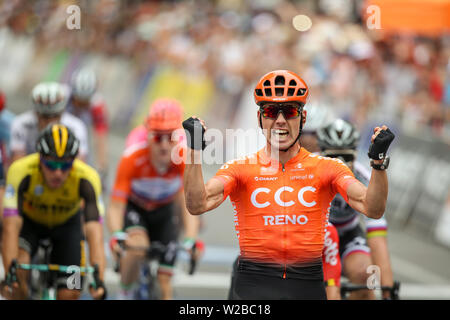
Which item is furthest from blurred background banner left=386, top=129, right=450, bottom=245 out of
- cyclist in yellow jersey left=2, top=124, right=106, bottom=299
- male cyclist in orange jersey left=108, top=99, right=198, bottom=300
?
cyclist in yellow jersey left=2, top=124, right=106, bottom=299

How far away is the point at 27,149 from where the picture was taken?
1027 cm

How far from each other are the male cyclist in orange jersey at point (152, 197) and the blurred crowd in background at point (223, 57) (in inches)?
262

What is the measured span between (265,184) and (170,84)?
58.5 feet

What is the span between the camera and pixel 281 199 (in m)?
5.81

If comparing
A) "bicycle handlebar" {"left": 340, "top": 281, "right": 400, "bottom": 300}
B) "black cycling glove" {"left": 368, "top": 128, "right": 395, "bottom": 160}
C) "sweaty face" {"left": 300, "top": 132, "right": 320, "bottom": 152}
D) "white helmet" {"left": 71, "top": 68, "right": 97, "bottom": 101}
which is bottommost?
"bicycle handlebar" {"left": 340, "top": 281, "right": 400, "bottom": 300}

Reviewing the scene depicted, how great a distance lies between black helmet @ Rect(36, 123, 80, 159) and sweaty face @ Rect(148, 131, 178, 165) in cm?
158

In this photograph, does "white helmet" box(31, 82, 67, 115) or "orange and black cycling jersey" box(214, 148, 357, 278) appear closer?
"orange and black cycling jersey" box(214, 148, 357, 278)

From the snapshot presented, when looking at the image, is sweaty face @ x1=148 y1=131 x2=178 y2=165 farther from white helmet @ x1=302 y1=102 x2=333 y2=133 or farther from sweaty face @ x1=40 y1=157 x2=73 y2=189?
sweaty face @ x1=40 y1=157 x2=73 y2=189

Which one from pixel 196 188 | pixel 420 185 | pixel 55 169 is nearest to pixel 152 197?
pixel 55 169

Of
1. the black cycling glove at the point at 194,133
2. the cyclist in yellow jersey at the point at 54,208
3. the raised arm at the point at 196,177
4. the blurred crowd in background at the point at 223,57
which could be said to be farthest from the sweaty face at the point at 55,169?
the blurred crowd in background at the point at 223,57

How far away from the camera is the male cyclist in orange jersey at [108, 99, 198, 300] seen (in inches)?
358

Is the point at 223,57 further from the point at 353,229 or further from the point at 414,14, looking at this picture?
the point at 353,229

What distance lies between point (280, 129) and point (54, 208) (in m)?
3.10

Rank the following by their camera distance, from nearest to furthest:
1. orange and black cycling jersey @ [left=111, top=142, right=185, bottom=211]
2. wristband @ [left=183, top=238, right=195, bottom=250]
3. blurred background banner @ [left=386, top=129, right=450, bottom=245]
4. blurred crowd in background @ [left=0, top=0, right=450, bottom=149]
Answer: wristband @ [left=183, top=238, right=195, bottom=250] → orange and black cycling jersey @ [left=111, top=142, right=185, bottom=211] → blurred background banner @ [left=386, top=129, right=450, bottom=245] → blurred crowd in background @ [left=0, top=0, right=450, bottom=149]
